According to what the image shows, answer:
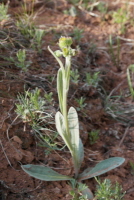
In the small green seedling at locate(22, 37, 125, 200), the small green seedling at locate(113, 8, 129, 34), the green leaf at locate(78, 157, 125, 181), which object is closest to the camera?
the small green seedling at locate(22, 37, 125, 200)

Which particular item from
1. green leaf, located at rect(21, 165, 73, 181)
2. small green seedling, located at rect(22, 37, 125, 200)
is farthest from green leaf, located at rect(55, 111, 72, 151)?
green leaf, located at rect(21, 165, 73, 181)

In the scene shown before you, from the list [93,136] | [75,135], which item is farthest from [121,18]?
[75,135]

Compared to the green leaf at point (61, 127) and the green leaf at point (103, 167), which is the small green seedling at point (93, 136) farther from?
the green leaf at point (61, 127)

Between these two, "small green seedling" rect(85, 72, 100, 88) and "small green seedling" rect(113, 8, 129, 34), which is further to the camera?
"small green seedling" rect(113, 8, 129, 34)

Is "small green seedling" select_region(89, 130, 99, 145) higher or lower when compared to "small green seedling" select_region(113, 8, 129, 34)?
lower

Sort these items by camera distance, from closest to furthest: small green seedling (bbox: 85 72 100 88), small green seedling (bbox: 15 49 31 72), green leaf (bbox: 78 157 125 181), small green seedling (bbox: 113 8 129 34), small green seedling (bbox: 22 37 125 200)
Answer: small green seedling (bbox: 22 37 125 200) → green leaf (bbox: 78 157 125 181) → small green seedling (bbox: 15 49 31 72) → small green seedling (bbox: 85 72 100 88) → small green seedling (bbox: 113 8 129 34)

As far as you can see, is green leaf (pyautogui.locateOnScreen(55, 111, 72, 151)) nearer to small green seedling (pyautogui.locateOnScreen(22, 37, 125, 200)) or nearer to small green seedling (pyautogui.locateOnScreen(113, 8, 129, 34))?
small green seedling (pyautogui.locateOnScreen(22, 37, 125, 200))

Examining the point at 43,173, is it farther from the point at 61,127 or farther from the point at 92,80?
the point at 92,80

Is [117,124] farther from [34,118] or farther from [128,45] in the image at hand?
[128,45]
